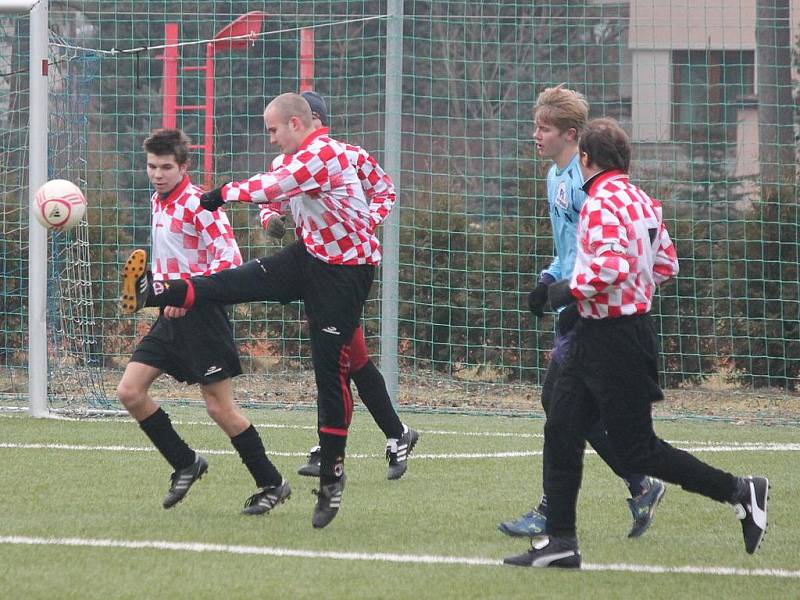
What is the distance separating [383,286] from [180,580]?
6859mm

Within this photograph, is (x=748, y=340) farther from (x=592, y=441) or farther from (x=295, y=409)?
(x=592, y=441)

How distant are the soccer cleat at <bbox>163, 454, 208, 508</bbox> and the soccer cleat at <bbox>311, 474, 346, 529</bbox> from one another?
2.08ft

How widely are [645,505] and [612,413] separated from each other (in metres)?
0.87

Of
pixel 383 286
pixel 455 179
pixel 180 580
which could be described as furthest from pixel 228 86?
pixel 180 580

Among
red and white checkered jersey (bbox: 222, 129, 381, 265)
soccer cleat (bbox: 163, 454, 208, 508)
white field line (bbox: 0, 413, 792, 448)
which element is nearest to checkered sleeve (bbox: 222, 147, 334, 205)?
red and white checkered jersey (bbox: 222, 129, 381, 265)

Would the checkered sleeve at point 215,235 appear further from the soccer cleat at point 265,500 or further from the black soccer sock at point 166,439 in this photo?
the soccer cleat at point 265,500

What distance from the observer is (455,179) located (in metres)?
14.4

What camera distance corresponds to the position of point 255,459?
6242 mm

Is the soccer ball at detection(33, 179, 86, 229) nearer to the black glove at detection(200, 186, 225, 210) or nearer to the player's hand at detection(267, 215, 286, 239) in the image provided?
the player's hand at detection(267, 215, 286, 239)

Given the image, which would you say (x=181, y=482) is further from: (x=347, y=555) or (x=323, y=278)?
(x=347, y=555)

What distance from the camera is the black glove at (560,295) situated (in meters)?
5.09

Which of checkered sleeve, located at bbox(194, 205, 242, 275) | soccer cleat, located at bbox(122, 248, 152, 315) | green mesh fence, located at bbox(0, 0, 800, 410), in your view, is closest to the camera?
soccer cleat, located at bbox(122, 248, 152, 315)

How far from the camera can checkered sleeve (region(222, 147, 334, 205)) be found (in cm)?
560

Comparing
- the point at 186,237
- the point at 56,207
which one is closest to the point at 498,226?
the point at 56,207
